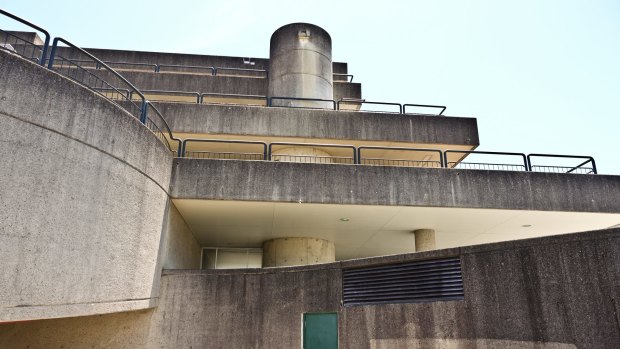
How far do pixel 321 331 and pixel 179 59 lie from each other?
878 inches

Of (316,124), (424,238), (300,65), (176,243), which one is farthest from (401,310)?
(300,65)

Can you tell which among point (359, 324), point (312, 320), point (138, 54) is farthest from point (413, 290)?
point (138, 54)

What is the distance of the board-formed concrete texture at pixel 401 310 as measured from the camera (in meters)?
5.89

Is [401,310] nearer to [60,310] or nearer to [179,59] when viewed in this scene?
[60,310]

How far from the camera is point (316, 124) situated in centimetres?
1620

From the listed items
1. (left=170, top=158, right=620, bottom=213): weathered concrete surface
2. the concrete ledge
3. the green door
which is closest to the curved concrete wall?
the concrete ledge

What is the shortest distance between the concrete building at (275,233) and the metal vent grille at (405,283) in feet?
0.11

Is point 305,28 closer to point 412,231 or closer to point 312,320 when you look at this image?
point 412,231

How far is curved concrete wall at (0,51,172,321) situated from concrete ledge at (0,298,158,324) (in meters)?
0.01

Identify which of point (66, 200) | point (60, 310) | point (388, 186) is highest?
point (388, 186)

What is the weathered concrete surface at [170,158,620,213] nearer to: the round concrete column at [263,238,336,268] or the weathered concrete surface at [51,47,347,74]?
the round concrete column at [263,238,336,268]

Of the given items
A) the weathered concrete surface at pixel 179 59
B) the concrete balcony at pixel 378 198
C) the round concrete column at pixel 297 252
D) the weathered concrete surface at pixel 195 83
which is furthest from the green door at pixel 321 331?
the weathered concrete surface at pixel 179 59

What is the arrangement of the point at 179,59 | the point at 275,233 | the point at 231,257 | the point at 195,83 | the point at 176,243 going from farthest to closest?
the point at 179,59
the point at 195,83
the point at 231,257
the point at 275,233
the point at 176,243

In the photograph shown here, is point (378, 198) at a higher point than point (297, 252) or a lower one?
higher
